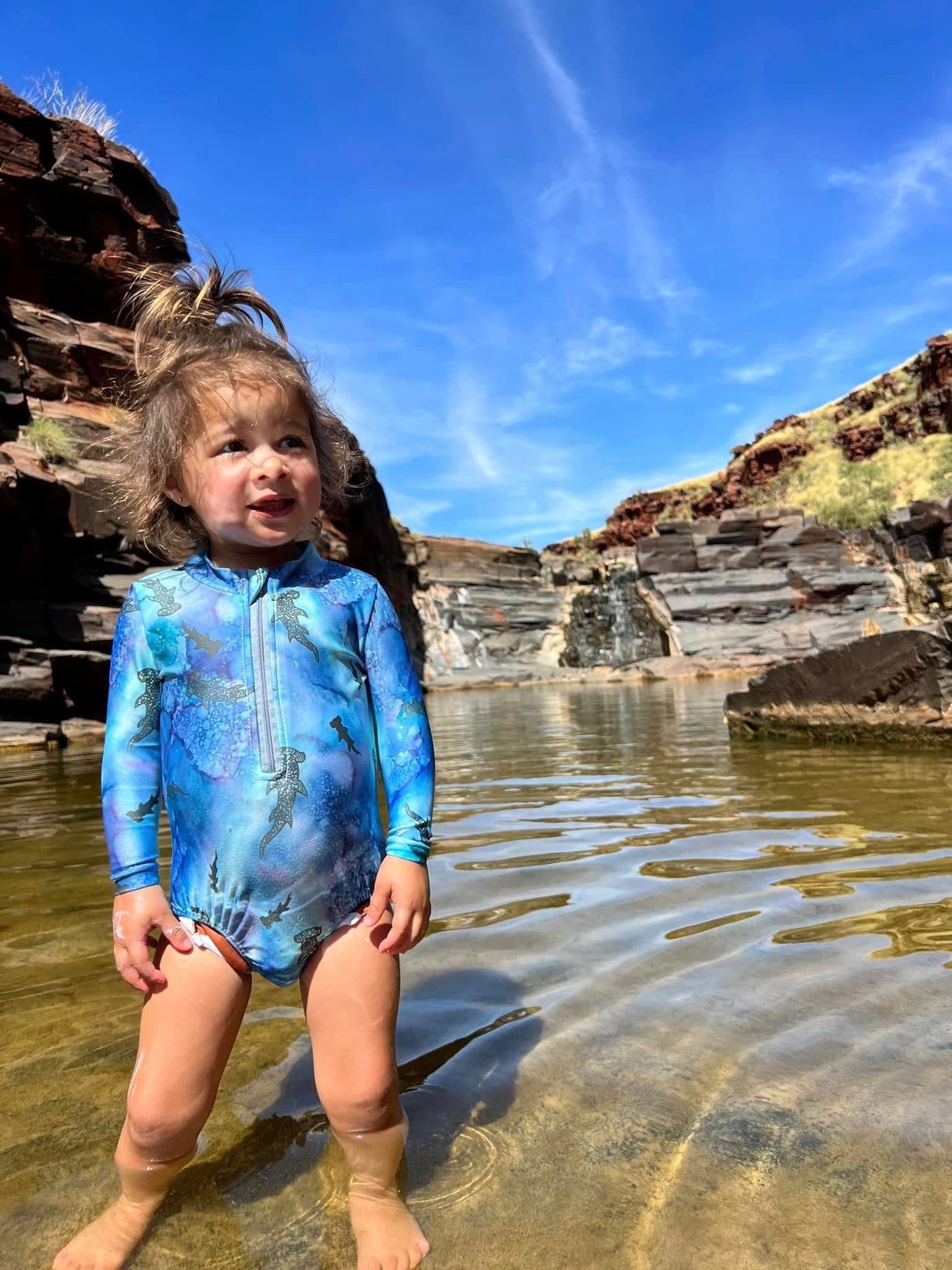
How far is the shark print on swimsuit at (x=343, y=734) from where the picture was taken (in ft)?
5.27

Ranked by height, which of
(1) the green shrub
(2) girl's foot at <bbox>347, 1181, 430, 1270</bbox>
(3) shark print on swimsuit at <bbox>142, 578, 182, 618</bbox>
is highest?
(1) the green shrub

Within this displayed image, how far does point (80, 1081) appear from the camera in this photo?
1796 mm

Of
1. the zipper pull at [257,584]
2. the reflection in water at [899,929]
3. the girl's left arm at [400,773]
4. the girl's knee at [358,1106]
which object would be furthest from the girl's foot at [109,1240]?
the reflection in water at [899,929]

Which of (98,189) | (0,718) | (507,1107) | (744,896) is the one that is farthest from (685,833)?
(98,189)

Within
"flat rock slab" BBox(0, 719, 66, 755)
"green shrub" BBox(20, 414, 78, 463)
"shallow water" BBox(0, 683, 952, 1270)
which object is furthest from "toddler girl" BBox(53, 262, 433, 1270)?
"green shrub" BBox(20, 414, 78, 463)

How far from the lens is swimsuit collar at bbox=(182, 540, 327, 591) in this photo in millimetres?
1710

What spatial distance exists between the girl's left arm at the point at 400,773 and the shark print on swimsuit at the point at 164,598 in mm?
385

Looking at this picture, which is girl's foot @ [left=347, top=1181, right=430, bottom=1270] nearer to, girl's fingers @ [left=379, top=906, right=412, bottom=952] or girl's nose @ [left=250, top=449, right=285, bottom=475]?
girl's fingers @ [left=379, top=906, right=412, bottom=952]

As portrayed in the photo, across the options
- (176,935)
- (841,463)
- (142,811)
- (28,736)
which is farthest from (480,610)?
(176,935)

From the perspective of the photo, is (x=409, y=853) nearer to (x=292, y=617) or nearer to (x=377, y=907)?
(x=377, y=907)

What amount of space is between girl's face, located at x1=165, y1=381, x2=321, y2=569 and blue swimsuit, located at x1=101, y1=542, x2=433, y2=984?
3.8 inches

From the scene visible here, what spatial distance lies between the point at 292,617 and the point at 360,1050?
0.79 m

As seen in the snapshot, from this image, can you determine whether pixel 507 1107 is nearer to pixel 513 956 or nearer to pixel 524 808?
pixel 513 956

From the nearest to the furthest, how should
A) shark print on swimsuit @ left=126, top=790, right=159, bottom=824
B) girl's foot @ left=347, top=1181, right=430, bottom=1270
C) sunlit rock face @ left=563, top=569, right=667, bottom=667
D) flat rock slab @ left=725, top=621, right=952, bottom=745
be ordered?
girl's foot @ left=347, top=1181, right=430, bottom=1270
shark print on swimsuit @ left=126, top=790, right=159, bottom=824
flat rock slab @ left=725, top=621, right=952, bottom=745
sunlit rock face @ left=563, top=569, right=667, bottom=667
